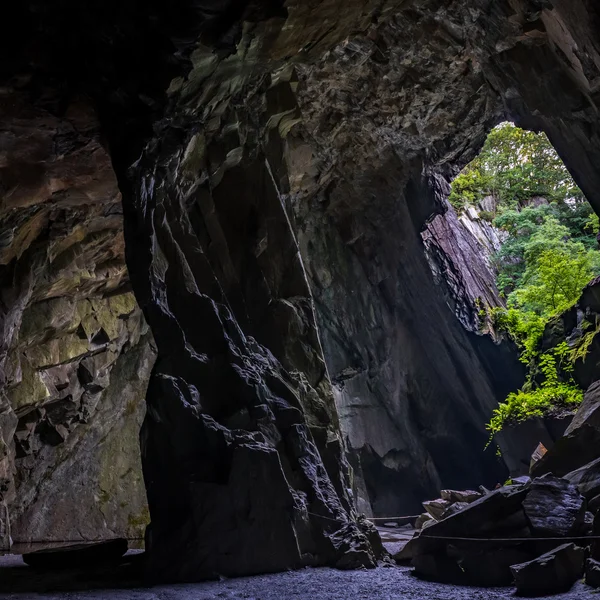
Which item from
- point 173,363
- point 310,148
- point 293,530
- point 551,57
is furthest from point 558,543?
point 310,148

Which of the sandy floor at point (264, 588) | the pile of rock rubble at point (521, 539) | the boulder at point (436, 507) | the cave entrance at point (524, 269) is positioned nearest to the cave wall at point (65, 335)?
the sandy floor at point (264, 588)

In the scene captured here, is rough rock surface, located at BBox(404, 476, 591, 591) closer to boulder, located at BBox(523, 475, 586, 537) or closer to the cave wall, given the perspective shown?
boulder, located at BBox(523, 475, 586, 537)

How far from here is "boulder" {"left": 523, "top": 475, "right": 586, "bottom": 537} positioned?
6.32 meters

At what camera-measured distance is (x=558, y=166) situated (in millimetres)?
21625

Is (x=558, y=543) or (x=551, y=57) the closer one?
(x=558, y=543)

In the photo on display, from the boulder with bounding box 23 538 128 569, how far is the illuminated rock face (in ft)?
5.01

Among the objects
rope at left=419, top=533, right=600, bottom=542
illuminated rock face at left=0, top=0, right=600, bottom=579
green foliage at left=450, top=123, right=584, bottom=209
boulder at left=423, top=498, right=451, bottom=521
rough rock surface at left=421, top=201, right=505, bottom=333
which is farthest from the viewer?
green foliage at left=450, top=123, right=584, bottom=209

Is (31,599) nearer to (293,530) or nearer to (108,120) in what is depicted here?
(293,530)

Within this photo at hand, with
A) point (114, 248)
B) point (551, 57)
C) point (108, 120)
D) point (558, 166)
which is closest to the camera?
point (108, 120)

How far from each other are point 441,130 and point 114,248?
8.24 meters

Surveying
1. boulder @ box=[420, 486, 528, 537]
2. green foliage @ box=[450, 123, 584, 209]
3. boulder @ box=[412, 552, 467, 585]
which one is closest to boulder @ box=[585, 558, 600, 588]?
boulder @ box=[420, 486, 528, 537]

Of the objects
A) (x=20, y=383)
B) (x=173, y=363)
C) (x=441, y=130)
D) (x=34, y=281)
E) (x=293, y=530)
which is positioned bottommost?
(x=293, y=530)

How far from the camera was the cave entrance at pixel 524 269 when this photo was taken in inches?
533

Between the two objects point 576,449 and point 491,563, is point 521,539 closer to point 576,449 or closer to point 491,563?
point 491,563
